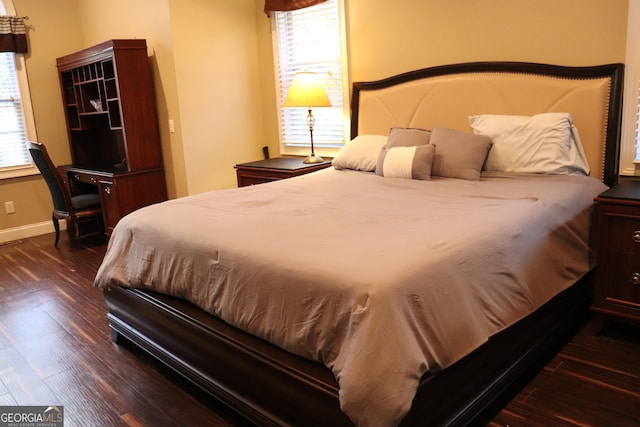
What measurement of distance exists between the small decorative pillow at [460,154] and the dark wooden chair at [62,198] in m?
3.49

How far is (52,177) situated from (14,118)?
3.84ft

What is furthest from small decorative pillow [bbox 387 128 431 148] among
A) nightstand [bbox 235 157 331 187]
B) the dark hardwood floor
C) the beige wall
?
the dark hardwood floor

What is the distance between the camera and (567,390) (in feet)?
7.02

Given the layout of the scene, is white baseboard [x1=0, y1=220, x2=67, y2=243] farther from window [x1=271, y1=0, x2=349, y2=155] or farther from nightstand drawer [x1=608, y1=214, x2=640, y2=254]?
nightstand drawer [x1=608, y1=214, x2=640, y2=254]

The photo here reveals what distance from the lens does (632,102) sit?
2.89 metres

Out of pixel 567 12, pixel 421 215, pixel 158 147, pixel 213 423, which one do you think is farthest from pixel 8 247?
pixel 567 12

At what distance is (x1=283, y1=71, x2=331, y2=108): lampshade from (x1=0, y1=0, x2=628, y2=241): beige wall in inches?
13.5

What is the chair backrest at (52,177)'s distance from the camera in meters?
4.59

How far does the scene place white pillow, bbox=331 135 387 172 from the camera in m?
3.66

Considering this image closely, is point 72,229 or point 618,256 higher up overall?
point 618,256

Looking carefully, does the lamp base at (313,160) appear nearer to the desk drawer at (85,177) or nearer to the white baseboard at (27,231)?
the desk drawer at (85,177)

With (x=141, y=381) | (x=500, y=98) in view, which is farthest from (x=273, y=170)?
(x=141, y=381)

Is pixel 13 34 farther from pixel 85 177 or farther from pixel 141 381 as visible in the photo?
pixel 141 381

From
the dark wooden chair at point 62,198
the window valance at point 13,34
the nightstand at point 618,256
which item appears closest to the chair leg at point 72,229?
the dark wooden chair at point 62,198
